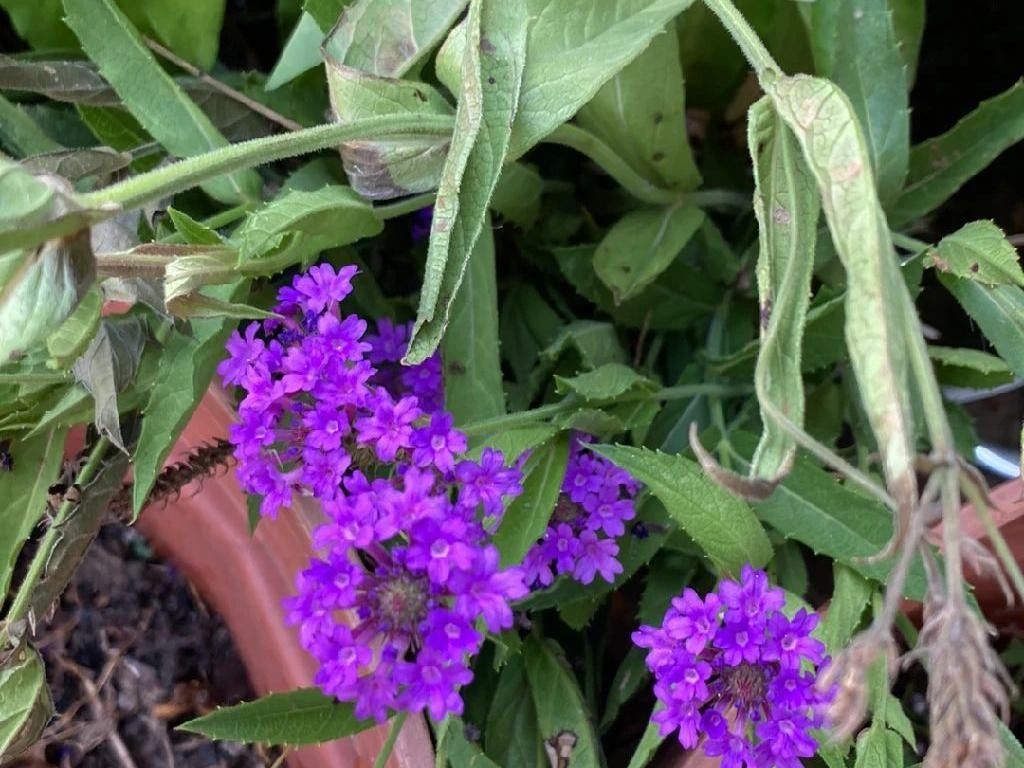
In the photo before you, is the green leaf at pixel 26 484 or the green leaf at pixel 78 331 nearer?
the green leaf at pixel 78 331

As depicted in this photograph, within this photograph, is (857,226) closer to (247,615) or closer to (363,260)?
(363,260)

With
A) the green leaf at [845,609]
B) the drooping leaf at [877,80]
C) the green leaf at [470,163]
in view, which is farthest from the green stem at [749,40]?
the green leaf at [845,609]

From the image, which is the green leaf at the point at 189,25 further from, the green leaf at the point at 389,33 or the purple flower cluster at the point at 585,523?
the purple flower cluster at the point at 585,523

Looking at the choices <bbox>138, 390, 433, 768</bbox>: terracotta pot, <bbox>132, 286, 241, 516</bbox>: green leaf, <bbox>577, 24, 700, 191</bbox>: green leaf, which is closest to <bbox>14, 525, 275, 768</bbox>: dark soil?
<bbox>138, 390, 433, 768</bbox>: terracotta pot

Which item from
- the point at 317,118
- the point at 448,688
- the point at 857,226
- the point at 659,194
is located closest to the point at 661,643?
the point at 448,688

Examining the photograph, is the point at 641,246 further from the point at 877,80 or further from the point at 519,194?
the point at 877,80
